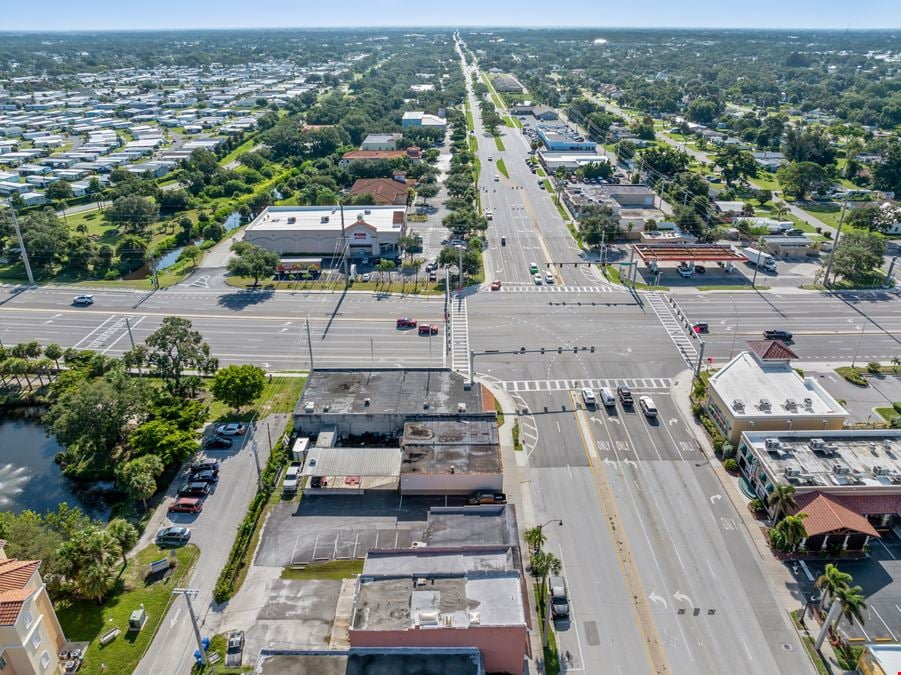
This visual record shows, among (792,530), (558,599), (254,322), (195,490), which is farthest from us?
(254,322)

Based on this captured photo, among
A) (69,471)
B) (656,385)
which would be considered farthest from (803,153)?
(69,471)

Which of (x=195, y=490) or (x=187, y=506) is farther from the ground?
(x=195, y=490)

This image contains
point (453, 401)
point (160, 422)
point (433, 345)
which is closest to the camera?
point (160, 422)

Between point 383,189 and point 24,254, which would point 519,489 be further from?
point 383,189

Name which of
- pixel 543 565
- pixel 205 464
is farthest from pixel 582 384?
pixel 205 464

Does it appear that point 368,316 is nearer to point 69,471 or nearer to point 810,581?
point 69,471

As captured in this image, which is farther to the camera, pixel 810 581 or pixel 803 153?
pixel 803 153

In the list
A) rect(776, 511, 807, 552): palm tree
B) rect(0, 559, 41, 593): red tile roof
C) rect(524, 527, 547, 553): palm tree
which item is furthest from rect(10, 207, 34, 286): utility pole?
rect(776, 511, 807, 552): palm tree
